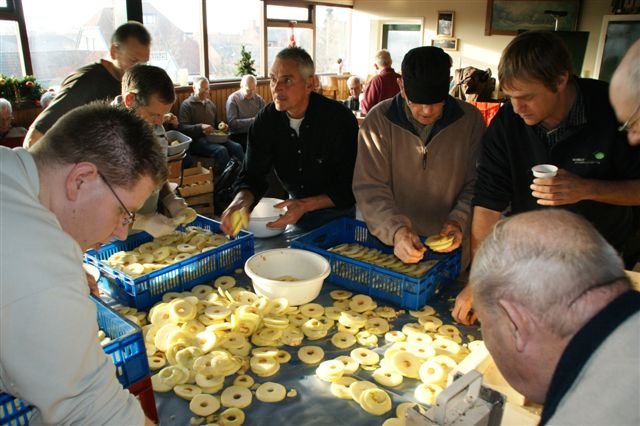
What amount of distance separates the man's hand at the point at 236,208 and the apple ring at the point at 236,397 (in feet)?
3.19

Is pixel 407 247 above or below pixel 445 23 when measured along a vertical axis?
below

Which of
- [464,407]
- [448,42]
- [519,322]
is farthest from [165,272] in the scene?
[448,42]

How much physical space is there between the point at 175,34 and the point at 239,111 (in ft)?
5.92

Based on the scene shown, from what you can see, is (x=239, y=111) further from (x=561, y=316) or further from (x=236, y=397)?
(x=561, y=316)

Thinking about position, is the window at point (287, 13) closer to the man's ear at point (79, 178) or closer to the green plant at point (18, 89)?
the green plant at point (18, 89)

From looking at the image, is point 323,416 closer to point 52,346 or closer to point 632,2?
point 52,346

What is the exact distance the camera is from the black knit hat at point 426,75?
2.10 m

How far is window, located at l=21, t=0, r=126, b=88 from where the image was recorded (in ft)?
20.4

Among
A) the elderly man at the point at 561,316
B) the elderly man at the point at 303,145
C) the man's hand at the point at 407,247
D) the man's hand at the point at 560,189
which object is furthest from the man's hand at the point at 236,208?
the elderly man at the point at 561,316

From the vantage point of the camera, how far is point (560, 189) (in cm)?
174

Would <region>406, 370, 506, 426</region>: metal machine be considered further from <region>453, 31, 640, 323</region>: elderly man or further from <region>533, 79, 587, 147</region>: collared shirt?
<region>533, 79, 587, 147</region>: collared shirt

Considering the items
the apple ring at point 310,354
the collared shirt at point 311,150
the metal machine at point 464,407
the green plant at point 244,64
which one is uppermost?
the green plant at point 244,64

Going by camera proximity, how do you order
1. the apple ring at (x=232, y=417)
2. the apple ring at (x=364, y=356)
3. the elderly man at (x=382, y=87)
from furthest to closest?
the elderly man at (x=382, y=87), the apple ring at (x=364, y=356), the apple ring at (x=232, y=417)

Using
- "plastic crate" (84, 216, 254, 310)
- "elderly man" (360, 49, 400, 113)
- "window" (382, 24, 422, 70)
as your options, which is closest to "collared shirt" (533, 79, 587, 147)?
"plastic crate" (84, 216, 254, 310)
